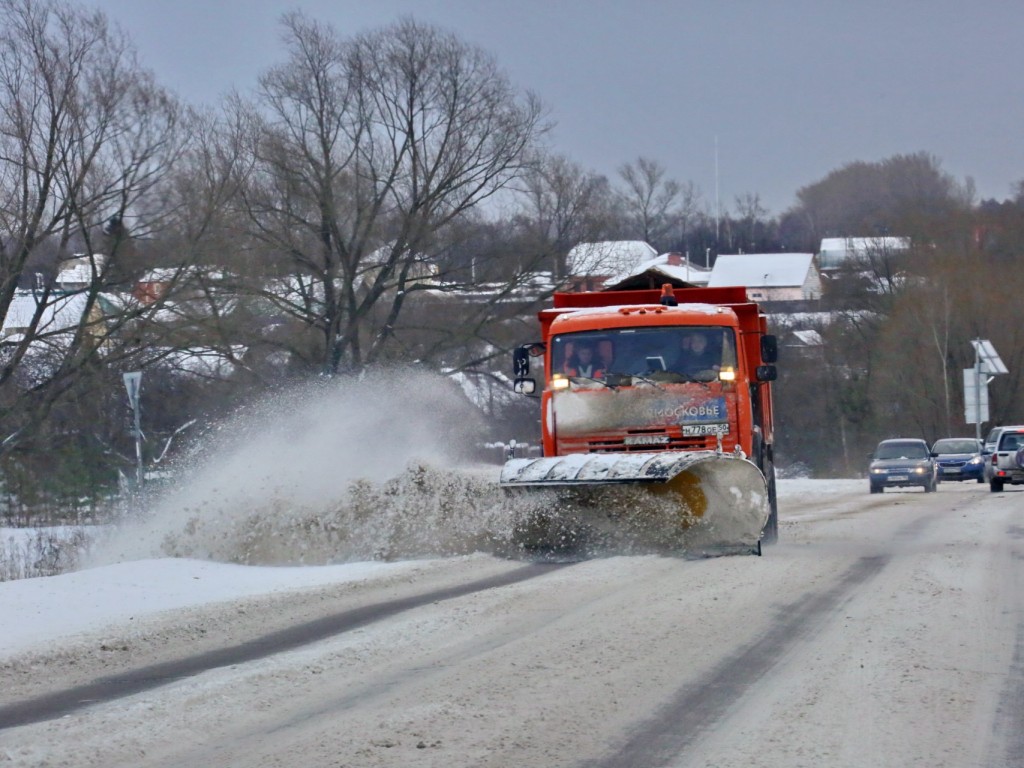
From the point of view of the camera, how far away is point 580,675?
22.3 feet

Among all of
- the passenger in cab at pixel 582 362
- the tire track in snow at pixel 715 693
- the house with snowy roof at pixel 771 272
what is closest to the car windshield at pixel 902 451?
the passenger in cab at pixel 582 362

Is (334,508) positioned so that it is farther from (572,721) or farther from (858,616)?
(572,721)

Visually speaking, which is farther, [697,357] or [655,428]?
[697,357]

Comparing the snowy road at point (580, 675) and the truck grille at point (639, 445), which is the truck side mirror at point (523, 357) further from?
the snowy road at point (580, 675)

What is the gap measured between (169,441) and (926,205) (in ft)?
169

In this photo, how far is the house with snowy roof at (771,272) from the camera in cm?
10000

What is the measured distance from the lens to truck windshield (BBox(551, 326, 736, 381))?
1352 centimetres

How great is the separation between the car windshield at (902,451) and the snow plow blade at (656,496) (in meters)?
22.4

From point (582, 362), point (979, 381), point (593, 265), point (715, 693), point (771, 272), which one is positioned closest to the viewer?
point (715, 693)

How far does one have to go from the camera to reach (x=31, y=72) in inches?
1013

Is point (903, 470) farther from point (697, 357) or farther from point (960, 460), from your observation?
point (697, 357)

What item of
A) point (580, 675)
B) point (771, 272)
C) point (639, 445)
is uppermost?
point (771, 272)

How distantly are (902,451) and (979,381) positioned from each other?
18.4 metres

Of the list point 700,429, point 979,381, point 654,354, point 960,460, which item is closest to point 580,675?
point 700,429
